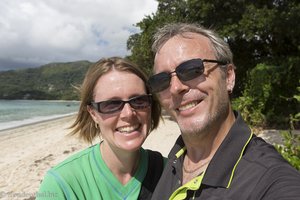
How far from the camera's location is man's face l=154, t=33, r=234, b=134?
6.80 ft

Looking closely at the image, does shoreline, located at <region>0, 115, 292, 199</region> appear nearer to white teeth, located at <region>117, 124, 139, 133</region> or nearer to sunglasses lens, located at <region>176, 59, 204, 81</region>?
white teeth, located at <region>117, 124, 139, 133</region>

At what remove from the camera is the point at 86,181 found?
2.52 metres

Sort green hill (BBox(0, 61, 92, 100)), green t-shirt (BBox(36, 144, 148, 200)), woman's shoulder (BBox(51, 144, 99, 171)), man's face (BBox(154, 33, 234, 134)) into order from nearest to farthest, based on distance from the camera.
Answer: man's face (BBox(154, 33, 234, 134)) < green t-shirt (BBox(36, 144, 148, 200)) < woman's shoulder (BBox(51, 144, 99, 171)) < green hill (BBox(0, 61, 92, 100))

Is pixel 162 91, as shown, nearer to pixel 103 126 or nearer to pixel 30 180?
pixel 103 126

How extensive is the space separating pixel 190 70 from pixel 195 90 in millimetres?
139

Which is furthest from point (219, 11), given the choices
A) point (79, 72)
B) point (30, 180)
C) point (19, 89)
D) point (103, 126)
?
point (79, 72)

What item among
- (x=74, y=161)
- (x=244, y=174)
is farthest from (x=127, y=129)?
(x=244, y=174)

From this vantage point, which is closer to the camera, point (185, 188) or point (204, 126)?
point (185, 188)

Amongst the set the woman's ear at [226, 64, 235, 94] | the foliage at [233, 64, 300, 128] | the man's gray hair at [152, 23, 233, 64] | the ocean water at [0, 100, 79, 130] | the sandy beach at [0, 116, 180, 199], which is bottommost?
the ocean water at [0, 100, 79, 130]

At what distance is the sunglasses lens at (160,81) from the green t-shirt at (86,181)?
0.85 metres

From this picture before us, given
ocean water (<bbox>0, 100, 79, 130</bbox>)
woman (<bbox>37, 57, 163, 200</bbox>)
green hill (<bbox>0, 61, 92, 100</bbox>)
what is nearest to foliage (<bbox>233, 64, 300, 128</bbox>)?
woman (<bbox>37, 57, 163, 200</bbox>)

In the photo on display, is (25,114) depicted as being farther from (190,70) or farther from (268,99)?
(190,70)

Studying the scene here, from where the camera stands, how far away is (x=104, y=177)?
262 centimetres

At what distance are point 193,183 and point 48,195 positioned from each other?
3.72 feet
